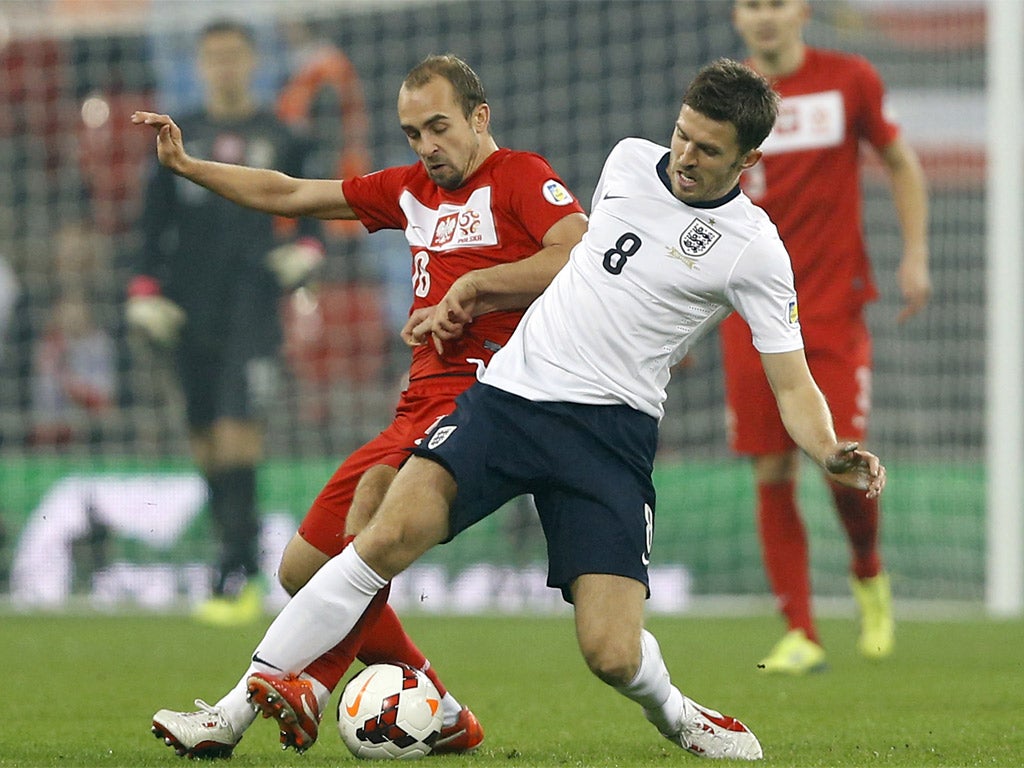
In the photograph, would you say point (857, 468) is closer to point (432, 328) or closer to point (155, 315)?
point (432, 328)

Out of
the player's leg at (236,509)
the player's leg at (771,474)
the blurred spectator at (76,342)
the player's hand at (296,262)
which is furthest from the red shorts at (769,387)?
the blurred spectator at (76,342)

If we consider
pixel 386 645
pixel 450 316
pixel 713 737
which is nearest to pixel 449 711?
pixel 386 645

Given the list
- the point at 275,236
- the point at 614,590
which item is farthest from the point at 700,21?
the point at 614,590

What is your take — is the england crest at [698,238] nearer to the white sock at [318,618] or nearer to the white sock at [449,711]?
the white sock at [318,618]

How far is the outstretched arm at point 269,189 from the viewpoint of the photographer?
15.1 ft

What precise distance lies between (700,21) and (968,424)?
2998 mm

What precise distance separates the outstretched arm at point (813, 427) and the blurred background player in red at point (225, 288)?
493 centimetres

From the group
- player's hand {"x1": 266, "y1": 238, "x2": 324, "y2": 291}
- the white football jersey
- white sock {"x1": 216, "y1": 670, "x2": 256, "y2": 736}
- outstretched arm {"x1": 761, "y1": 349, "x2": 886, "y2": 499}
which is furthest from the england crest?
player's hand {"x1": 266, "y1": 238, "x2": 324, "y2": 291}

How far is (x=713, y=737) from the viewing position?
419 centimetres

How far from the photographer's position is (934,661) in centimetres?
675

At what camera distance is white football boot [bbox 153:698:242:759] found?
388 centimetres

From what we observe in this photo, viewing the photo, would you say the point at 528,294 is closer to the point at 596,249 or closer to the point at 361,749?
the point at 596,249

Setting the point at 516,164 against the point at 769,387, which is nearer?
the point at 516,164

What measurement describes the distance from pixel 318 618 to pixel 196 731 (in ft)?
1.18
